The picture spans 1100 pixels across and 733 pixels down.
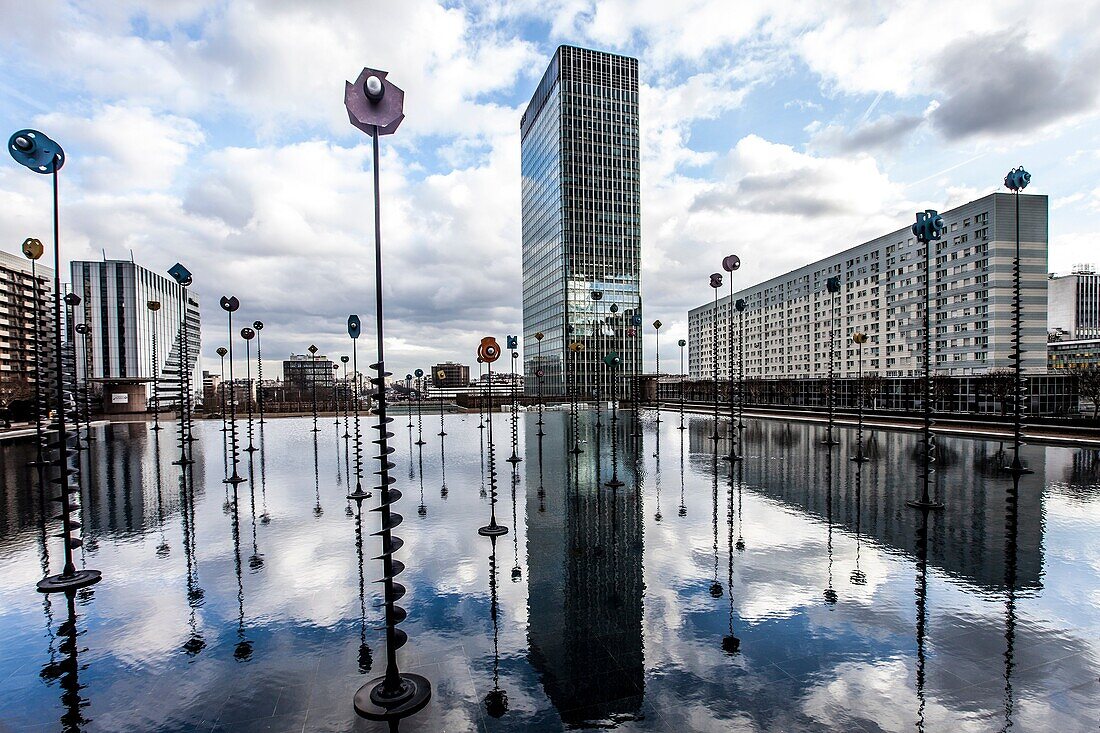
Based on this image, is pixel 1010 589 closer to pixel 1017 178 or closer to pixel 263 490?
pixel 1017 178

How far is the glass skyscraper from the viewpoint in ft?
350

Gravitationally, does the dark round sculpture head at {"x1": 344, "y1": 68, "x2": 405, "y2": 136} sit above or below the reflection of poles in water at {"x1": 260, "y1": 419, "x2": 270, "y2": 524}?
above

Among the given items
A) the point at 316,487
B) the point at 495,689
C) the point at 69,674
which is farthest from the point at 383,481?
the point at 316,487

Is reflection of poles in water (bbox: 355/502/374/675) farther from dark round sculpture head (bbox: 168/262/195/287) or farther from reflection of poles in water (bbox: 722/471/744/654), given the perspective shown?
dark round sculpture head (bbox: 168/262/195/287)

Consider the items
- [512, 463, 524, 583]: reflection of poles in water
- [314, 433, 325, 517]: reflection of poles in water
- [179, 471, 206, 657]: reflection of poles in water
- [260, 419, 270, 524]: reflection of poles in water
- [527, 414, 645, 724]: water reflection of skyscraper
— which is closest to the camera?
[527, 414, 645, 724]: water reflection of skyscraper

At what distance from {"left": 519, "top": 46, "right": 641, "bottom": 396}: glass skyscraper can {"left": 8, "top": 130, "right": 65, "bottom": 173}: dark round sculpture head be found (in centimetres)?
9300

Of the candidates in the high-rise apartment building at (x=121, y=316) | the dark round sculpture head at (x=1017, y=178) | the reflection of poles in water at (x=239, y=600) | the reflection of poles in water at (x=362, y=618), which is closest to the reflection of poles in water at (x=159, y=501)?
the reflection of poles in water at (x=239, y=600)

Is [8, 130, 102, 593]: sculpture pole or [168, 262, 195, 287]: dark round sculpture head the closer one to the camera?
[8, 130, 102, 593]: sculpture pole

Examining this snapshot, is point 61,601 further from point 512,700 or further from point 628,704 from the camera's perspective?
point 628,704

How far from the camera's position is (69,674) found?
777 centimetres

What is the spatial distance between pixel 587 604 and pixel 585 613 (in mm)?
406

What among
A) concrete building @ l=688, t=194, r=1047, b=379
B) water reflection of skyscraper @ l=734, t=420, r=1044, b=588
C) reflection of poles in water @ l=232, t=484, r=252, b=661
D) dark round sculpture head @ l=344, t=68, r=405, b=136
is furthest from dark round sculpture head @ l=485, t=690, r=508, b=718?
concrete building @ l=688, t=194, r=1047, b=379

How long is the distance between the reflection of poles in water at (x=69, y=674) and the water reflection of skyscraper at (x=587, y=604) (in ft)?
22.0

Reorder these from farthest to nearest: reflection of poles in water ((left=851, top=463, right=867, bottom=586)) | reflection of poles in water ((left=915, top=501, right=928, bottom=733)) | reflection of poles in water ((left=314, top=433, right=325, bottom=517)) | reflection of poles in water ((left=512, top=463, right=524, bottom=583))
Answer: reflection of poles in water ((left=314, top=433, right=325, bottom=517)) < reflection of poles in water ((left=512, top=463, right=524, bottom=583)) < reflection of poles in water ((left=851, top=463, right=867, bottom=586)) < reflection of poles in water ((left=915, top=501, right=928, bottom=733))
